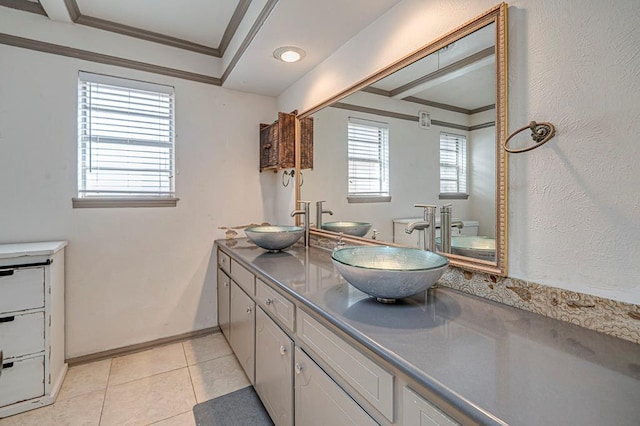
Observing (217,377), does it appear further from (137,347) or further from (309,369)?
(309,369)

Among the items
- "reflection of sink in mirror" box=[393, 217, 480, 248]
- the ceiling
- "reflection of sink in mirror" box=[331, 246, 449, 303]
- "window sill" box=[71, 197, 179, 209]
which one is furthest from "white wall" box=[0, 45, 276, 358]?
"reflection of sink in mirror" box=[331, 246, 449, 303]

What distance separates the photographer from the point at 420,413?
0.70 metres

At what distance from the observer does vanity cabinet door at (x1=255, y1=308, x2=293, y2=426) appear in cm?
135

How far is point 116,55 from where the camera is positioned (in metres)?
2.28

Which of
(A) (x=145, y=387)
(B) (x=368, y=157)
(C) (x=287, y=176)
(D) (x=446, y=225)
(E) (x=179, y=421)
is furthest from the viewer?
(C) (x=287, y=176)

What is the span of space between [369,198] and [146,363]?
2.05 meters

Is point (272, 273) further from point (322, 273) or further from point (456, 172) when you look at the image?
point (456, 172)

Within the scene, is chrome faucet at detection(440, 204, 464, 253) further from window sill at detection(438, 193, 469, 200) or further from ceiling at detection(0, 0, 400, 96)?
ceiling at detection(0, 0, 400, 96)

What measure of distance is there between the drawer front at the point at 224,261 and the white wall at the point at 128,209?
14 cm

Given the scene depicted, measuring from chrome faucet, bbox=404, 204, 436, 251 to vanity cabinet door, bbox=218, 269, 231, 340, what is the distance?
5.08 feet

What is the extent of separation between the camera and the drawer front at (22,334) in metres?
1.72

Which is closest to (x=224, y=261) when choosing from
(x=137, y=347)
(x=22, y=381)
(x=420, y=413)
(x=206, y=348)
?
(x=206, y=348)

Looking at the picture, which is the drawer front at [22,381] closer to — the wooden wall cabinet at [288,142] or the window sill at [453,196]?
the wooden wall cabinet at [288,142]

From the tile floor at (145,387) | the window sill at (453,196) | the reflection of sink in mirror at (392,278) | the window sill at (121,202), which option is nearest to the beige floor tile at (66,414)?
the tile floor at (145,387)
